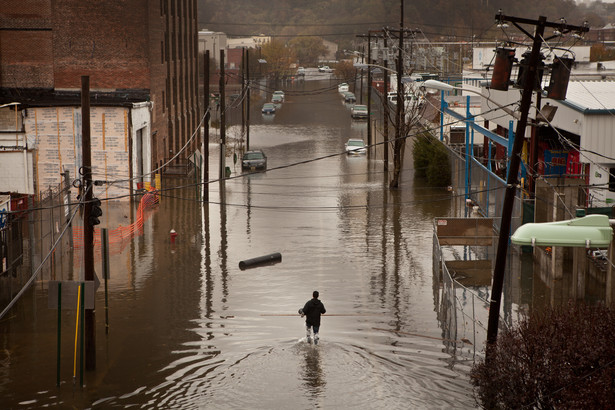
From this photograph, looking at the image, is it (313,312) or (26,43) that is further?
(26,43)

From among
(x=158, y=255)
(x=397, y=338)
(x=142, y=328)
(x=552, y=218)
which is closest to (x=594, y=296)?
(x=552, y=218)

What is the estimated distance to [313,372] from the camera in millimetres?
16547

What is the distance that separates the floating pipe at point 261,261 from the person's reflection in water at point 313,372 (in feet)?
24.0

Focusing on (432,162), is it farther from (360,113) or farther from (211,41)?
(211,41)

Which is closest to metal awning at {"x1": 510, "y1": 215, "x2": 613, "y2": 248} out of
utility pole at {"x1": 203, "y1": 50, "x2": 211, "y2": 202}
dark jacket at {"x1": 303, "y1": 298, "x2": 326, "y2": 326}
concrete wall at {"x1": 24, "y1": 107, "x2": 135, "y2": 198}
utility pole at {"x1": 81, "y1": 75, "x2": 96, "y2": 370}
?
dark jacket at {"x1": 303, "y1": 298, "x2": 326, "y2": 326}

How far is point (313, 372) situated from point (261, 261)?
931 centimetres

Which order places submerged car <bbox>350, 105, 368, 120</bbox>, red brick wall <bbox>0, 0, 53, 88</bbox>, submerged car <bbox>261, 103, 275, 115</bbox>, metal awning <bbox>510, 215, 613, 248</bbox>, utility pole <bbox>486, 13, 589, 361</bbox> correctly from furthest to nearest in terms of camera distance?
submerged car <bbox>261, 103, 275, 115</bbox> < submerged car <bbox>350, 105, 368, 120</bbox> < red brick wall <bbox>0, 0, 53, 88</bbox> < utility pole <bbox>486, 13, 589, 361</bbox> < metal awning <bbox>510, 215, 613, 248</bbox>

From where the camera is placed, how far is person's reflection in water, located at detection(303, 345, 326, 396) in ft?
51.4

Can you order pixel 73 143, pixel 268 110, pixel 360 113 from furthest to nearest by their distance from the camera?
pixel 268 110 → pixel 360 113 → pixel 73 143

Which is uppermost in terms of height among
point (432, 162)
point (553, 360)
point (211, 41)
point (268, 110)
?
point (211, 41)

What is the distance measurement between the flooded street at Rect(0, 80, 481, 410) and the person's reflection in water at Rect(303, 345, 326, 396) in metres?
0.04

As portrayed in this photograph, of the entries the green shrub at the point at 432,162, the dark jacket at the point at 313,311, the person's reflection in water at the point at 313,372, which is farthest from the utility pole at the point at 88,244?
the green shrub at the point at 432,162

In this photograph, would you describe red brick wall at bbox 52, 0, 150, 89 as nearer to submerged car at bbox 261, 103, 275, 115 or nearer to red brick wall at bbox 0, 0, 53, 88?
red brick wall at bbox 0, 0, 53, 88

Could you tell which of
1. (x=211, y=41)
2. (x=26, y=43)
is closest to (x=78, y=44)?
(x=26, y=43)
